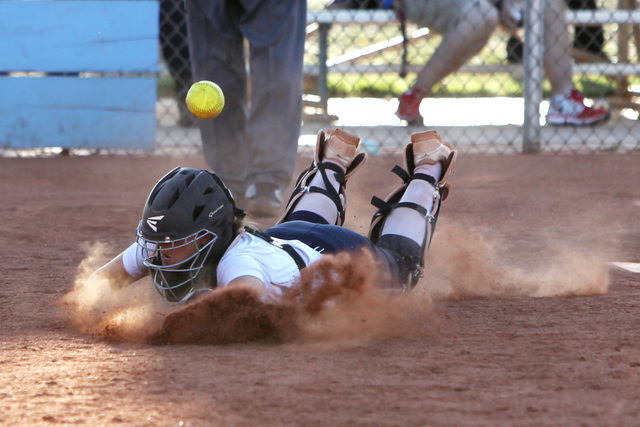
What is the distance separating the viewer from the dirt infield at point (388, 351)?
1.88m

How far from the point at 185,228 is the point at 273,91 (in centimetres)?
224

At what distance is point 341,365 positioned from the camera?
7.25 feet

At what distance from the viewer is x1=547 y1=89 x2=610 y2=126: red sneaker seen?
7.11m

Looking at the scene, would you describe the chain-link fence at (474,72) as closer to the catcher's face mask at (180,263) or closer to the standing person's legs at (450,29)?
the standing person's legs at (450,29)

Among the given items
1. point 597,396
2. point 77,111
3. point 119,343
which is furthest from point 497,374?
point 77,111

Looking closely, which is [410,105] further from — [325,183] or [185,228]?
[185,228]

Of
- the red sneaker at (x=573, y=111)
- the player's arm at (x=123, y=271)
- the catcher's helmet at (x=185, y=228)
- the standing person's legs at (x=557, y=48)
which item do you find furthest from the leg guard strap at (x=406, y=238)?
the red sneaker at (x=573, y=111)

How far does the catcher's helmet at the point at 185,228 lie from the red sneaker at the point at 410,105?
4.75m

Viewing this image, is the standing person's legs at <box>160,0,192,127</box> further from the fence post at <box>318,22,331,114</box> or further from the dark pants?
the dark pants

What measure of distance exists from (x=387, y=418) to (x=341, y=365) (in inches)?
15.6

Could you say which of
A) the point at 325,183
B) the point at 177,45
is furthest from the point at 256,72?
the point at 177,45

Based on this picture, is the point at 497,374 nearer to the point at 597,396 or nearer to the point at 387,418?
the point at 597,396

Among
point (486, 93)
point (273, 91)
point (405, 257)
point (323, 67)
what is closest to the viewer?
point (405, 257)

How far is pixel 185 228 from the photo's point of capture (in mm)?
2395
